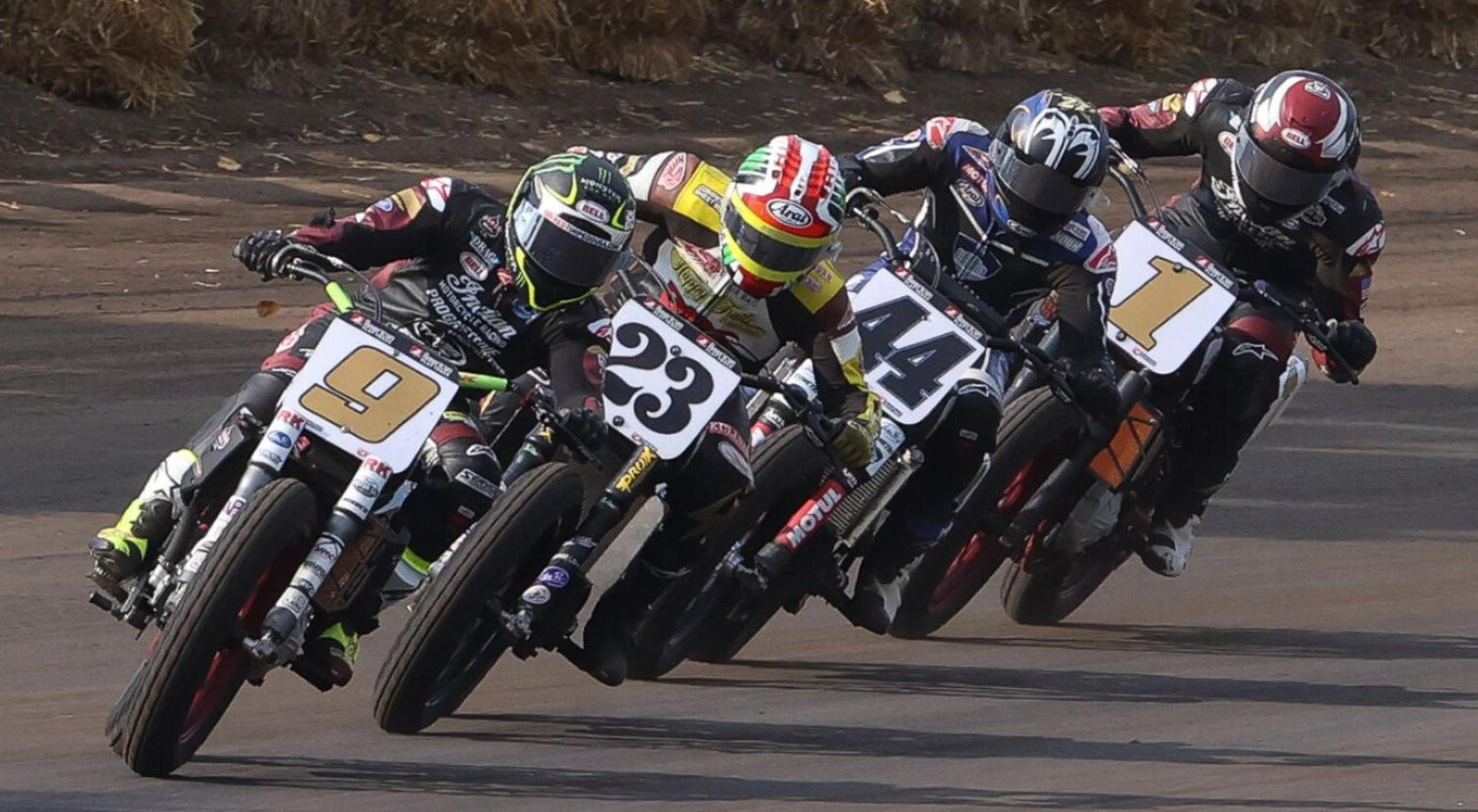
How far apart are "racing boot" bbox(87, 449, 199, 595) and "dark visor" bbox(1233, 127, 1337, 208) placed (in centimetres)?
438

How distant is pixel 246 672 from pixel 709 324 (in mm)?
2102

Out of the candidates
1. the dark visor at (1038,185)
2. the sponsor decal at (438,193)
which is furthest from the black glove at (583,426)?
the dark visor at (1038,185)

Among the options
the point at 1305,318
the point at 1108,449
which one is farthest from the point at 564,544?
the point at 1305,318

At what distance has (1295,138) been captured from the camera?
936 cm

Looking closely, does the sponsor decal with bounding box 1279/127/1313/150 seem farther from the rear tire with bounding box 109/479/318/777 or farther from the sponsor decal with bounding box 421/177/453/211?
the rear tire with bounding box 109/479/318/777

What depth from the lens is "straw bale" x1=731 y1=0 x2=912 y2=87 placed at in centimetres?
1858

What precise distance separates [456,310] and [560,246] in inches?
16.5

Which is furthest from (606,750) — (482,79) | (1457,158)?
(1457,158)

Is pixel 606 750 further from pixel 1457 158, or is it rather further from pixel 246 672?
pixel 1457 158

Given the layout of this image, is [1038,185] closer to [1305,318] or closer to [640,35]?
[1305,318]

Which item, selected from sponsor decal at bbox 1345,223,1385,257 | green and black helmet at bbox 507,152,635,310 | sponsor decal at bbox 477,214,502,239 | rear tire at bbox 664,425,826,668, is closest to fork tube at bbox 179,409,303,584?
green and black helmet at bbox 507,152,635,310

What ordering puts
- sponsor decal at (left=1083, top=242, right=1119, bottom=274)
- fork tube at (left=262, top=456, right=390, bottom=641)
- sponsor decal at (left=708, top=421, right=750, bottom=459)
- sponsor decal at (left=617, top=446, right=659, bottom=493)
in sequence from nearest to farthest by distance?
fork tube at (left=262, top=456, right=390, bottom=641) → sponsor decal at (left=617, top=446, right=659, bottom=493) → sponsor decal at (left=708, top=421, right=750, bottom=459) → sponsor decal at (left=1083, top=242, right=1119, bottom=274)

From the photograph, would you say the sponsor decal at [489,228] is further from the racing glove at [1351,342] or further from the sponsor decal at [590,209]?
the racing glove at [1351,342]

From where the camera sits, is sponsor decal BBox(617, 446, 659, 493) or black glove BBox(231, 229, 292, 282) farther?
sponsor decal BBox(617, 446, 659, 493)
